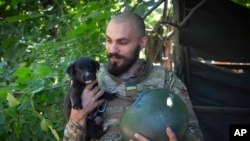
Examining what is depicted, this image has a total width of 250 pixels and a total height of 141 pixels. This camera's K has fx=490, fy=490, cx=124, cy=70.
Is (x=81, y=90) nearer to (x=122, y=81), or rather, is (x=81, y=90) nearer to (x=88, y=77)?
(x=88, y=77)

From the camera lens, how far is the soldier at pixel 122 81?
10.4ft

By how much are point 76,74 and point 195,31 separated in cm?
178

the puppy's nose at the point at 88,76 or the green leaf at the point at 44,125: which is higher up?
the puppy's nose at the point at 88,76

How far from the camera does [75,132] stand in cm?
313

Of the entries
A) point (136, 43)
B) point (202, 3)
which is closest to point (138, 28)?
point (136, 43)

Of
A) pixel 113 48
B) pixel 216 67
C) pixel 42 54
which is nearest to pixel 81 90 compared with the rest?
pixel 113 48

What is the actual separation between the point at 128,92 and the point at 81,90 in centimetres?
33

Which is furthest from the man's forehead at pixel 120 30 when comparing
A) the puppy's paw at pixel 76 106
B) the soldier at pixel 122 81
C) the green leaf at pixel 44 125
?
the green leaf at pixel 44 125

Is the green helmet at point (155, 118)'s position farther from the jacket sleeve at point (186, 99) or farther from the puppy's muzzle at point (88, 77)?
the puppy's muzzle at point (88, 77)

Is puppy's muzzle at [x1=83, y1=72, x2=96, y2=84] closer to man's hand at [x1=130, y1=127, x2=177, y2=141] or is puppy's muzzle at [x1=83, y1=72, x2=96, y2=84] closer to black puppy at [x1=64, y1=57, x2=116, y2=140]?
black puppy at [x1=64, y1=57, x2=116, y2=140]

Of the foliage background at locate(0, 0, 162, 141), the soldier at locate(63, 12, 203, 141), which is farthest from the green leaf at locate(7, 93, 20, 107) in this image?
the soldier at locate(63, 12, 203, 141)

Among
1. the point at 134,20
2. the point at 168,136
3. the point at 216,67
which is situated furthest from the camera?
the point at 216,67

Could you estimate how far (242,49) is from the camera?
4805 millimetres

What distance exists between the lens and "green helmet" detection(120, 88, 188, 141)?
274 centimetres
